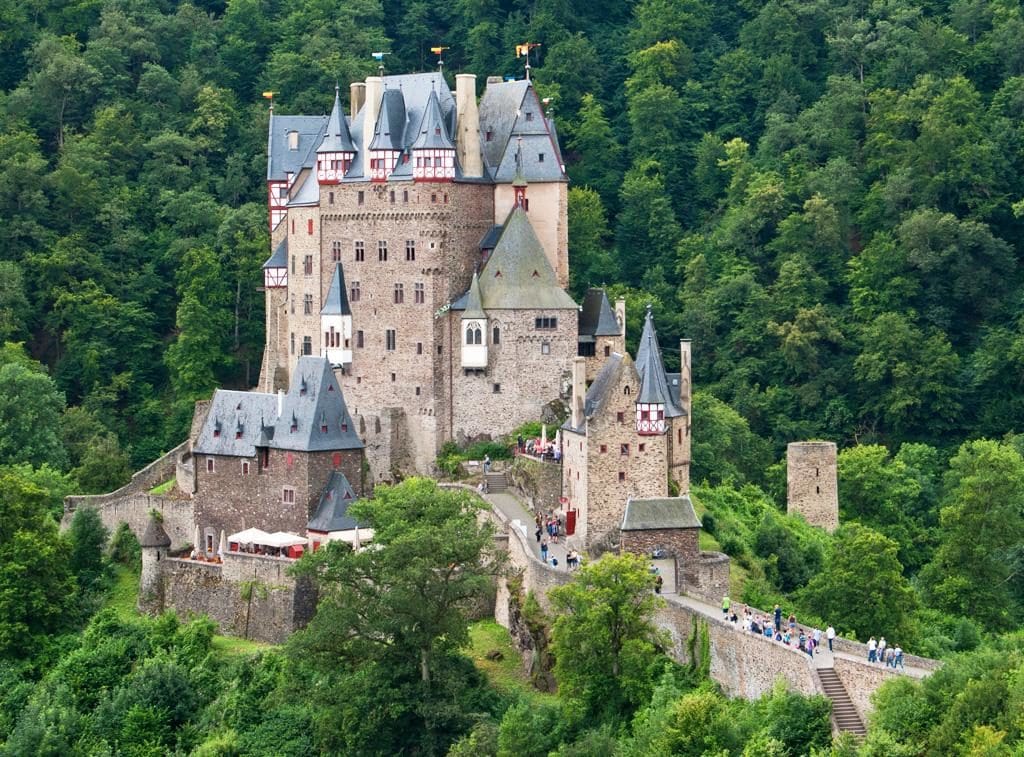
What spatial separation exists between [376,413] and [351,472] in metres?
5.18

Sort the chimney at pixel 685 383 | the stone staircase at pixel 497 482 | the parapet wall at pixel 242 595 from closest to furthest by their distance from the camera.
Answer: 1. the parapet wall at pixel 242 595
2. the chimney at pixel 685 383
3. the stone staircase at pixel 497 482

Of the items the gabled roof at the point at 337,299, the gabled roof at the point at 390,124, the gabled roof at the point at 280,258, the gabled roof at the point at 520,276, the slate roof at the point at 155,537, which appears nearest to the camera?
the slate roof at the point at 155,537

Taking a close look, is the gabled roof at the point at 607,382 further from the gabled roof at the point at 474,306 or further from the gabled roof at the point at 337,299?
the gabled roof at the point at 337,299

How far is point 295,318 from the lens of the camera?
247ft

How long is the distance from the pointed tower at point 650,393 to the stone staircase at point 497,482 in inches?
260

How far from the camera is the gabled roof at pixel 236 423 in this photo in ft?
223

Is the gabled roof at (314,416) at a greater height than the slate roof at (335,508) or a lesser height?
greater

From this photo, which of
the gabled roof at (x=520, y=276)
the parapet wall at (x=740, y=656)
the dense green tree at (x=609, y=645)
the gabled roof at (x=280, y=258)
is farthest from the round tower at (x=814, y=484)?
the dense green tree at (x=609, y=645)

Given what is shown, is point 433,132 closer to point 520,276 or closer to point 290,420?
point 520,276

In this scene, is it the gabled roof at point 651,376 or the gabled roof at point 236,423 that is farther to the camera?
the gabled roof at point 236,423

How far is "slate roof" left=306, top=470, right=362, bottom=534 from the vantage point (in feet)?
216

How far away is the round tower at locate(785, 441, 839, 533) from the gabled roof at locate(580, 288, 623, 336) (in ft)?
30.9

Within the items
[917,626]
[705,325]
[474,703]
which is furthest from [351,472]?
[705,325]

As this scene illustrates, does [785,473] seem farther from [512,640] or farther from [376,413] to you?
[512,640]
